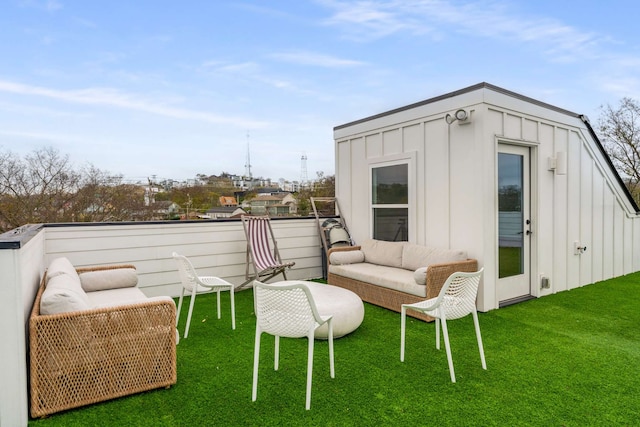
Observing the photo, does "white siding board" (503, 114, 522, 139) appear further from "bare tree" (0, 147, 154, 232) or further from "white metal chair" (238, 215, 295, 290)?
"bare tree" (0, 147, 154, 232)

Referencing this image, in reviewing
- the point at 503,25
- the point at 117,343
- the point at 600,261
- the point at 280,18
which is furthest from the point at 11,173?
the point at 600,261

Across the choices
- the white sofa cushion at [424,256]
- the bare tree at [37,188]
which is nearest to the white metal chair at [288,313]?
the white sofa cushion at [424,256]

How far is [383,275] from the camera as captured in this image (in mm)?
4781

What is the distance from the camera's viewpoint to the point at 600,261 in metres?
6.41

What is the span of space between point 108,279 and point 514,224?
16.6 feet

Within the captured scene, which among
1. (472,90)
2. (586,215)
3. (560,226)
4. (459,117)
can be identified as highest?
(472,90)

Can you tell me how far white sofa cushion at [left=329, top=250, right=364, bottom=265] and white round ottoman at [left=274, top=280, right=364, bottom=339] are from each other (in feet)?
5.66

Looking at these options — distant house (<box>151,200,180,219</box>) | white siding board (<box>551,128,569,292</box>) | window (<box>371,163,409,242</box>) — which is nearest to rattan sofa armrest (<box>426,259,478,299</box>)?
window (<box>371,163,409,242</box>)

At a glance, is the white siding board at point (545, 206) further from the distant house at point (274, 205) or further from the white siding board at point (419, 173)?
the distant house at point (274, 205)

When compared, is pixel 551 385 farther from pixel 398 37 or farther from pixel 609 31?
pixel 609 31

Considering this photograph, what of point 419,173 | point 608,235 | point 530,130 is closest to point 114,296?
point 419,173

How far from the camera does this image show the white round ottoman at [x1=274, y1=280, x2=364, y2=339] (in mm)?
3457

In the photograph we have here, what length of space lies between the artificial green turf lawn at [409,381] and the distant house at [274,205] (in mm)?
2681

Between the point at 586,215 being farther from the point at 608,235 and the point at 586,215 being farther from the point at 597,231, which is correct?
the point at 608,235
